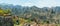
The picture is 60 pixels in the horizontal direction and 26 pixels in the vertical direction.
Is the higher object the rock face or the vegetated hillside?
the vegetated hillside

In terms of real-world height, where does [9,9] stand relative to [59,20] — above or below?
above

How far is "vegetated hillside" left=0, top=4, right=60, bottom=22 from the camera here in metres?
3.44

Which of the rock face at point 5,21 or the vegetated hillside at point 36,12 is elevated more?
the vegetated hillside at point 36,12

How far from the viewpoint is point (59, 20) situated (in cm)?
341

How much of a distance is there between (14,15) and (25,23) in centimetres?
47

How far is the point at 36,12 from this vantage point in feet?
11.3

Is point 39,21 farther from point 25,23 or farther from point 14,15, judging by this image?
point 14,15

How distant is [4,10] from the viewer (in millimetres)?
3438

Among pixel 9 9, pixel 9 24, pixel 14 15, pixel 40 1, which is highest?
pixel 40 1

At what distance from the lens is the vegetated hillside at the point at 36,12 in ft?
11.3

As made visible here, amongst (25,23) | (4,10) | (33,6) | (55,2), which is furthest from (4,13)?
(55,2)

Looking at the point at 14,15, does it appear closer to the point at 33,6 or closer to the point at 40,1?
the point at 33,6

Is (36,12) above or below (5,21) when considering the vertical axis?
above

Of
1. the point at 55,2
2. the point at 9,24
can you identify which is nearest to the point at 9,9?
the point at 9,24
